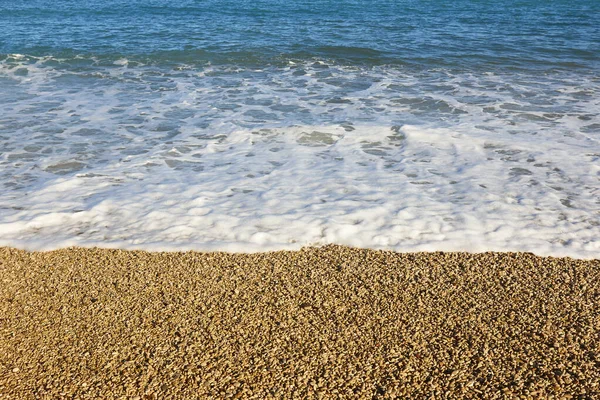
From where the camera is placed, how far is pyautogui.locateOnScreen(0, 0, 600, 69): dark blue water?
1195 centimetres

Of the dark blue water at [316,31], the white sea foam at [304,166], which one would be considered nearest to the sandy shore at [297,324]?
the white sea foam at [304,166]

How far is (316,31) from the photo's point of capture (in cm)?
1470

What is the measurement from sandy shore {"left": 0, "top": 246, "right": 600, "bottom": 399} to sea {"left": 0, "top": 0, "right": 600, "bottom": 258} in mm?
367

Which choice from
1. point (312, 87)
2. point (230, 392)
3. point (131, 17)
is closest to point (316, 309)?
point (230, 392)

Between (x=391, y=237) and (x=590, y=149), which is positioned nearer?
(x=391, y=237)

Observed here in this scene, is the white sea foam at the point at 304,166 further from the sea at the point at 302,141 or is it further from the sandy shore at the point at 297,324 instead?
the sandy shore at the point at 297,324

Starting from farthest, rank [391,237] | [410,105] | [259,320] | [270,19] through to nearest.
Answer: [270,19] → [410,105] → [391,237] → [259,320]

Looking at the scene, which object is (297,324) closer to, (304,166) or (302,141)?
(304,166)

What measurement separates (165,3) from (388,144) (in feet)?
51.5

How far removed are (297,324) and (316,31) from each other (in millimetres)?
12583

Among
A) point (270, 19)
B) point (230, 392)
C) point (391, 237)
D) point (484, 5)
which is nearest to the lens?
point (230, 392)

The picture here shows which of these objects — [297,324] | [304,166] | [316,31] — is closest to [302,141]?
[304,166]

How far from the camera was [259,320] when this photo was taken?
10.8ft

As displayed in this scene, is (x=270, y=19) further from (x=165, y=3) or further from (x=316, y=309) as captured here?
(x=316, y=309)
